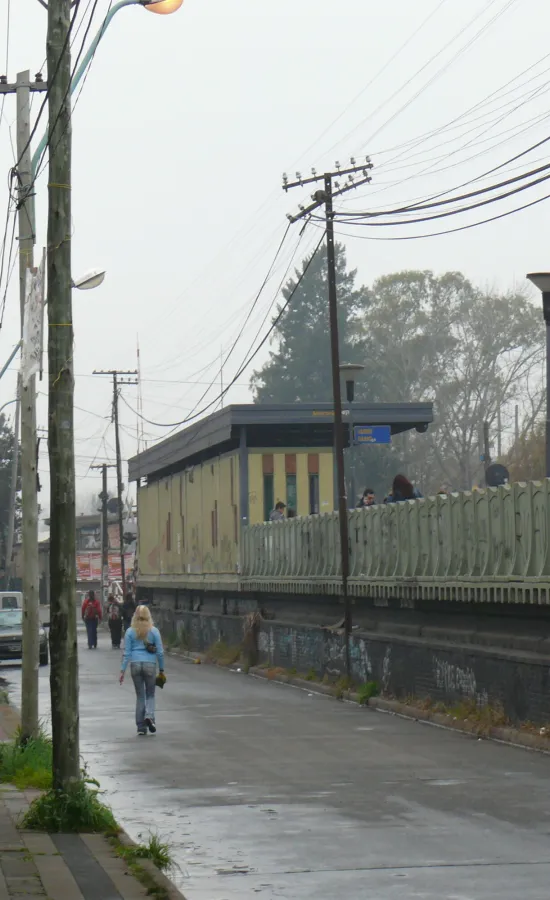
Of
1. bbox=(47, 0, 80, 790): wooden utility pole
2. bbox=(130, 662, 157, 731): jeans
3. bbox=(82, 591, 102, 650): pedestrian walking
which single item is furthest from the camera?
bbox=(82, 591, 102, 650): pedestrian walking

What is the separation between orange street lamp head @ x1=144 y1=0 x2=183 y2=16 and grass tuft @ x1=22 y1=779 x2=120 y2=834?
689 centimetres

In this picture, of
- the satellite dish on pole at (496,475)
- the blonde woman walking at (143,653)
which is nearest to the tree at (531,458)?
the satellite dish on pole at (496,475)

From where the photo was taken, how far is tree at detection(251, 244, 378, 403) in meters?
97.4

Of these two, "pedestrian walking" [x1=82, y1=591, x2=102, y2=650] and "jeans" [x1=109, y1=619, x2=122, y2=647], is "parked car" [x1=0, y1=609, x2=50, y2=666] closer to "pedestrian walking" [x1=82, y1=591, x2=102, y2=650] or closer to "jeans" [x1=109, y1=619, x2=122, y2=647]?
"pedestrian walking" [x1=82, y1=591, x2=102, y2=650]

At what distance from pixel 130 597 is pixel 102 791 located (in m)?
48.9

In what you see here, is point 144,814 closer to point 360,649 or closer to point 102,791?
point 102,791

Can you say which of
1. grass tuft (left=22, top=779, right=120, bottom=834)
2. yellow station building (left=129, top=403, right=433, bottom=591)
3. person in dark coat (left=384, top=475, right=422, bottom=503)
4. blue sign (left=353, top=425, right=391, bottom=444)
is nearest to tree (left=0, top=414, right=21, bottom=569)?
yellow station building (left=129, top=403, right=433, bottom=591)

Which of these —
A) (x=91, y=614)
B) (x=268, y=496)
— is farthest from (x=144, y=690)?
(x=91, y=614)

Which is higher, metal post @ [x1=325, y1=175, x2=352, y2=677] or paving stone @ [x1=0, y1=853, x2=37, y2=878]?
metal post @ [x1=325, y1=175, x2=352, y2=677]

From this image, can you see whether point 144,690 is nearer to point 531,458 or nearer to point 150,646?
point 150,646

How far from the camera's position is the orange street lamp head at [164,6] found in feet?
44.9

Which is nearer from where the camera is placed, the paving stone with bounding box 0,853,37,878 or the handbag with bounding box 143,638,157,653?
the paving stone with bounding box 0,853,37,878

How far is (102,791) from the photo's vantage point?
13984 mm

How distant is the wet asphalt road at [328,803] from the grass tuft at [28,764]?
24.4 inches
